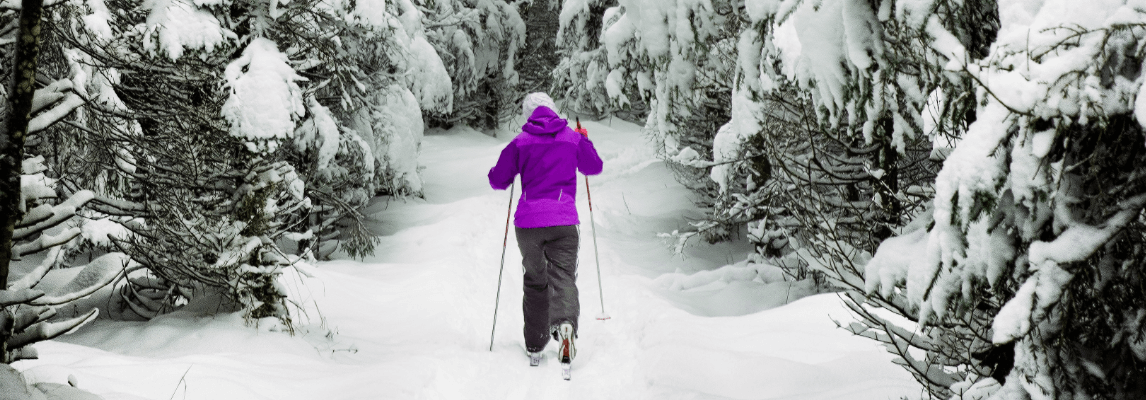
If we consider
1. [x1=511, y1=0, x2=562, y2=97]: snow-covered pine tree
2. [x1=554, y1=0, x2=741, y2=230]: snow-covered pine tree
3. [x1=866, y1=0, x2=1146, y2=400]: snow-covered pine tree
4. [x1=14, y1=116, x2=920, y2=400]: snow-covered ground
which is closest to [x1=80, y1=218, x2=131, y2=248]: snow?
[x1=14, y1=116, x2=920, y2=400]: snow-covered ground

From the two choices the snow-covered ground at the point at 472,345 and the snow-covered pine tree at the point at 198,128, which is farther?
the snow-covered pine tree at the point at 198,128

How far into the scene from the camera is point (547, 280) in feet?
18.7

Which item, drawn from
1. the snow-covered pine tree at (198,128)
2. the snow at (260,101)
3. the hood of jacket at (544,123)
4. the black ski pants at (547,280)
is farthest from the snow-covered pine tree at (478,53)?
the snow at (260,101)

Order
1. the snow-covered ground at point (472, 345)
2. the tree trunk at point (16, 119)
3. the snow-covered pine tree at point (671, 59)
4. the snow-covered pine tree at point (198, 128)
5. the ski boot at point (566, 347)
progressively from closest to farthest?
the tree trunk at point (16, 119)
the snow-covered ground at point (472, 345)
the snow-covered pine tree at point (671, 59)
the snow-covered pine tree at point (198, 128)
the ski boot at point (566, 347)

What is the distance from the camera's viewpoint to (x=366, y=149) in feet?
32.8

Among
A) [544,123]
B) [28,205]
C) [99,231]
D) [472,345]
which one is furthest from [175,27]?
[472,345]

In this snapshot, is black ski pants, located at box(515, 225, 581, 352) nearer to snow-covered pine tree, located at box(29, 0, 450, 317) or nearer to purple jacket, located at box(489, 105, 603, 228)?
purple jacket, located at box(489, 105, 603, 228)

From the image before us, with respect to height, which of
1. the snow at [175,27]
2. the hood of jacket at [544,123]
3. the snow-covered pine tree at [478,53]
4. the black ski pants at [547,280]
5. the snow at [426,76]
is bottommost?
the black ski pants at [547,280]

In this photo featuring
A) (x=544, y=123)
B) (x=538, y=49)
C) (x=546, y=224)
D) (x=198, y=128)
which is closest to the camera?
(x=198, y=128)

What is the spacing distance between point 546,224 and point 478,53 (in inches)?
588

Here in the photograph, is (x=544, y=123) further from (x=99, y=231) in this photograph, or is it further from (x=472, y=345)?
(x=99, y=231)

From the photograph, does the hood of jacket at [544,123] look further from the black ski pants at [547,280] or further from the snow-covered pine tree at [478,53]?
the snow-covered pine tree at [478,53]

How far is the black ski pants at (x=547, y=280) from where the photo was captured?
221 inches

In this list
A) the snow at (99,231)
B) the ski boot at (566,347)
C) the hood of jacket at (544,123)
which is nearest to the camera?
the ski boot at (566,347)
